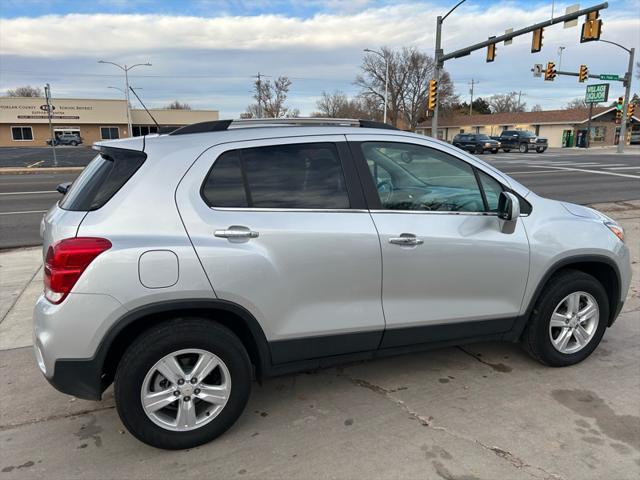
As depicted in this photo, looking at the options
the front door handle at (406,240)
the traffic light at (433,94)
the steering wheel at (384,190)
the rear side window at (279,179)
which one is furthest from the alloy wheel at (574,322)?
the traffic light at (433,94)

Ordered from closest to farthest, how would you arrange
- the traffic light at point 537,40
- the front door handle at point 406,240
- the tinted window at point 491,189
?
1. the front door handle at point 406,240
2. the tinted window at point 491,189
3. the traffic light at point 537,40

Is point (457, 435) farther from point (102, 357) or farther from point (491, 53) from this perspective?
point (491, 53)

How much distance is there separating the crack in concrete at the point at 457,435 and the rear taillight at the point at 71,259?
198 centimetres

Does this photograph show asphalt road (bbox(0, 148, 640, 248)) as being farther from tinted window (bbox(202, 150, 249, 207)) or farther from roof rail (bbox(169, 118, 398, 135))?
tinted window (bbox(202, 150, 249, 207))

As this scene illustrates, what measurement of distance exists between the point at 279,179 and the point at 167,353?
1.15 m

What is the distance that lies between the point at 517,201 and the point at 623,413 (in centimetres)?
150

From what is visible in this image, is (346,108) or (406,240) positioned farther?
(346,108)

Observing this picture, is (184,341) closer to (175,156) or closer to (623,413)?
(175,156)

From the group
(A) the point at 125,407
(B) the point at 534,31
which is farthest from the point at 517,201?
(B) the point at 534,31

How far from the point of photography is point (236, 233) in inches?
106

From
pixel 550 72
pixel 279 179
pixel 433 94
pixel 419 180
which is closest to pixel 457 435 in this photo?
pixel 419 180

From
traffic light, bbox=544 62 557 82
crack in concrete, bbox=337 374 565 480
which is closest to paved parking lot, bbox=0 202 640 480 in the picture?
crack in concrete, bbox=337 374 565 480

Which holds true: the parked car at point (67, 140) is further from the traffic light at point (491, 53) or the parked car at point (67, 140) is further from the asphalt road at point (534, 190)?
the traffic light at point (491, 53)

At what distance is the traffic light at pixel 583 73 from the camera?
31648 millimetres
